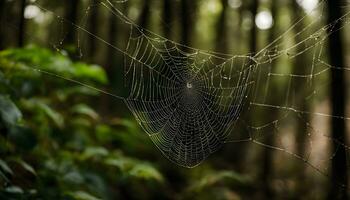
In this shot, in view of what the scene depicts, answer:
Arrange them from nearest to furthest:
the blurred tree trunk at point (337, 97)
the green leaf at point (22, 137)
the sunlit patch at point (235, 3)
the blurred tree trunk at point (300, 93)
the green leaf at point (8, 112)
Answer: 1. the green leaf at point (8, 112)
2. the green leaf at point (22, 137)
3. the blurred tree trunk at point (337, 97)
4. the blurred tree trunk at point (300, 93)
5. the sunlit patch at point (235, 3)

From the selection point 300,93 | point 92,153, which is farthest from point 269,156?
point 92,153

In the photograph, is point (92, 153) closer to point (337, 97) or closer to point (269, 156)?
point (337, 97)

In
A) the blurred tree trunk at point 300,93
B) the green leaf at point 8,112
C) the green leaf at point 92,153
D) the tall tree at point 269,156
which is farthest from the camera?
the blurred tree trunk at point 300,93

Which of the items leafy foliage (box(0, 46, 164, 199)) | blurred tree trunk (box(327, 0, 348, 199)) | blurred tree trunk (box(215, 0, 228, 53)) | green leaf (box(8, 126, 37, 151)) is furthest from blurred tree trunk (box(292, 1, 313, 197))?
green leaf (box(8, 126, 37, 151))

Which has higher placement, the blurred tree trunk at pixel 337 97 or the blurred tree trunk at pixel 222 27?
the blurred tree trunk at pixel 222 27

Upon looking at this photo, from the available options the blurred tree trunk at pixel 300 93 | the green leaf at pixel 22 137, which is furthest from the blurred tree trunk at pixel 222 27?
the green leaf at pixel 22 137

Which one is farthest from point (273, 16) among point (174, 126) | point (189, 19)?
point (174, 126)

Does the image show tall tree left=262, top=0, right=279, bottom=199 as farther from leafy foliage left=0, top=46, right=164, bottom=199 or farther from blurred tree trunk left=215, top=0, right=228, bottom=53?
leafy foliage left=0, top=46, right=164, bottom=199

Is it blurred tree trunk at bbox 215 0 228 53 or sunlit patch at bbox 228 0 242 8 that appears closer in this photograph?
blurred tree trunk at bbox 215 0 228 53

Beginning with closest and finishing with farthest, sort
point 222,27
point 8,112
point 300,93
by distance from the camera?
point 8,112, point 222,27, point 300,93

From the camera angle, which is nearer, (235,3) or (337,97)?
(337,97)

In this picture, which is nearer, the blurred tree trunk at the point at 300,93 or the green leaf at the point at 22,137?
the green leaf at the point at 22,137

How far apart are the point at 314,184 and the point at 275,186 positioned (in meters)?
1.31

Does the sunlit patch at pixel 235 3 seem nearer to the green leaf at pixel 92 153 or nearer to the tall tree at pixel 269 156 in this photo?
the tall tree at pixel 269 156
